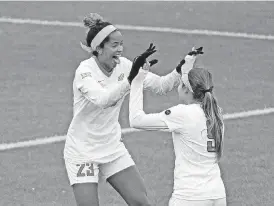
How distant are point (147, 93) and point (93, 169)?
7745 mm

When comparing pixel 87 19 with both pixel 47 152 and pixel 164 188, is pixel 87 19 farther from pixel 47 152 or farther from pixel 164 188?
pixel 47 152

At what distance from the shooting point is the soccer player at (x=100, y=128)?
9.18m

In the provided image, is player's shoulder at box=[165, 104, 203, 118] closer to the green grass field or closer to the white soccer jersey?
the white soccer jersey

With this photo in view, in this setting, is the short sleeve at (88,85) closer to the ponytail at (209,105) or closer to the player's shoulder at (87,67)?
the player's shoulder at (87,67)

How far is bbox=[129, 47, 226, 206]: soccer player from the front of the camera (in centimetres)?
796

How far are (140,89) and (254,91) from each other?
9140mm

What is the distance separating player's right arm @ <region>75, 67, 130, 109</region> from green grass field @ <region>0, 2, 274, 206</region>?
2878 mm

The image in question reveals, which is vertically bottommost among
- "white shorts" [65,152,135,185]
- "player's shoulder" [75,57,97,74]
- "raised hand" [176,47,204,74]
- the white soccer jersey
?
→ "white shorts" [65,152,135,185]

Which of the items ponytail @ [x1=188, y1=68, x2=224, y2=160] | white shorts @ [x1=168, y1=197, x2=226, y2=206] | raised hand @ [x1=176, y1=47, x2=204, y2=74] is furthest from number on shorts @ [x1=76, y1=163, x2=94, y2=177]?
ponytail @ [x1=188, y1=68, x2=224, y2=160]

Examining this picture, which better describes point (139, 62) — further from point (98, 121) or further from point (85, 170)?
point (85, 170)

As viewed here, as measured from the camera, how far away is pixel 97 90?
8844mm

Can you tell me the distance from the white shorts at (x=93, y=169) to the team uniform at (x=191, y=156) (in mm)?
1308

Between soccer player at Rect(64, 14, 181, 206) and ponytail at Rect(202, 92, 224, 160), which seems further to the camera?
soccer player at Rect(64, 14, 181, 206)

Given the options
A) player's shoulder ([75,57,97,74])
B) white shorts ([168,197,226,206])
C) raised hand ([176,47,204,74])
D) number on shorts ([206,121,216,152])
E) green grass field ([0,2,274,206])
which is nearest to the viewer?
white shorts ([168,197,226,206])
